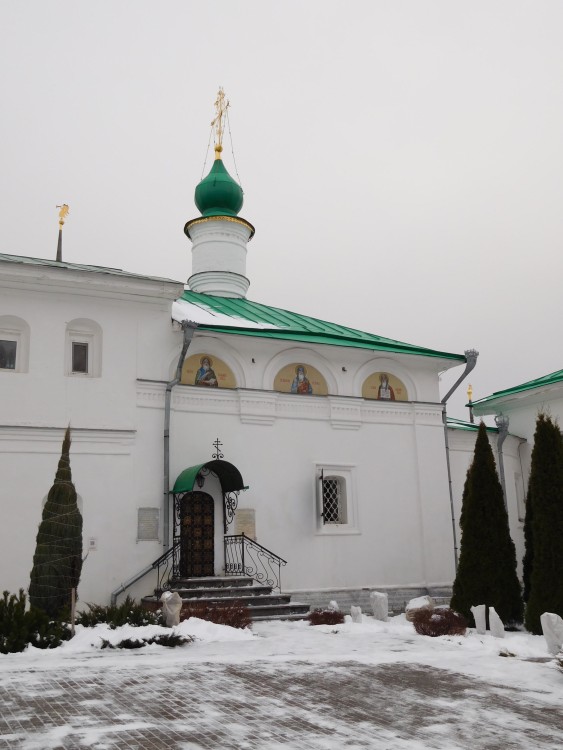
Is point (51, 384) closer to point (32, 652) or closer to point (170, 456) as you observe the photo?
point (170, 456)

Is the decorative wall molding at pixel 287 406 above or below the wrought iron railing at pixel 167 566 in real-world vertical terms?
above

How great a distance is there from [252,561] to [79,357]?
185 inches

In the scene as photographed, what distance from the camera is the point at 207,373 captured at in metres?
13.7

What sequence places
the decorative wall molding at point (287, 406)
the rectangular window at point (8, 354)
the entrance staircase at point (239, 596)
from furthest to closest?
the decorative wall molding at point (287, 406) → the rectangular window at point (8, 354) → the entrance staircase at point (239, 596)

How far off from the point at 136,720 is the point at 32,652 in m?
3.30

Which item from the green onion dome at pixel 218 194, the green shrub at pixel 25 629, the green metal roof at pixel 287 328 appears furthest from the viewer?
the green onion dome at pixel 218 194

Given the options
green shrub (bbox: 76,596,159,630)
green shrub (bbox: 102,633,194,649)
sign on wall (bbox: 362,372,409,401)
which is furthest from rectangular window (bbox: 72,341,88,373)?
sign on wall (bbox: 362,372,409,401)

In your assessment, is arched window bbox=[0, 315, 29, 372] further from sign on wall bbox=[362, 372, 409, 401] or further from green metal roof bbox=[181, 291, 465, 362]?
sign on wall bbox=[362, 372, 409, 401]

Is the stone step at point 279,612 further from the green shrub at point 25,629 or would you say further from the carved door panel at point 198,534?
the green shrub at point 25,629

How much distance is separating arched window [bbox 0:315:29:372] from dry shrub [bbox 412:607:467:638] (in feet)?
23.8

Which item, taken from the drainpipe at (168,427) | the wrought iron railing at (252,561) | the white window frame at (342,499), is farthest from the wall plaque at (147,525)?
the white window frame at (342,499)

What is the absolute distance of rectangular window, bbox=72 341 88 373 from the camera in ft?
41.6

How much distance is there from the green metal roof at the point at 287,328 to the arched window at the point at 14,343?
9.77 feet

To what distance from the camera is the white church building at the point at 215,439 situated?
12047 mm
